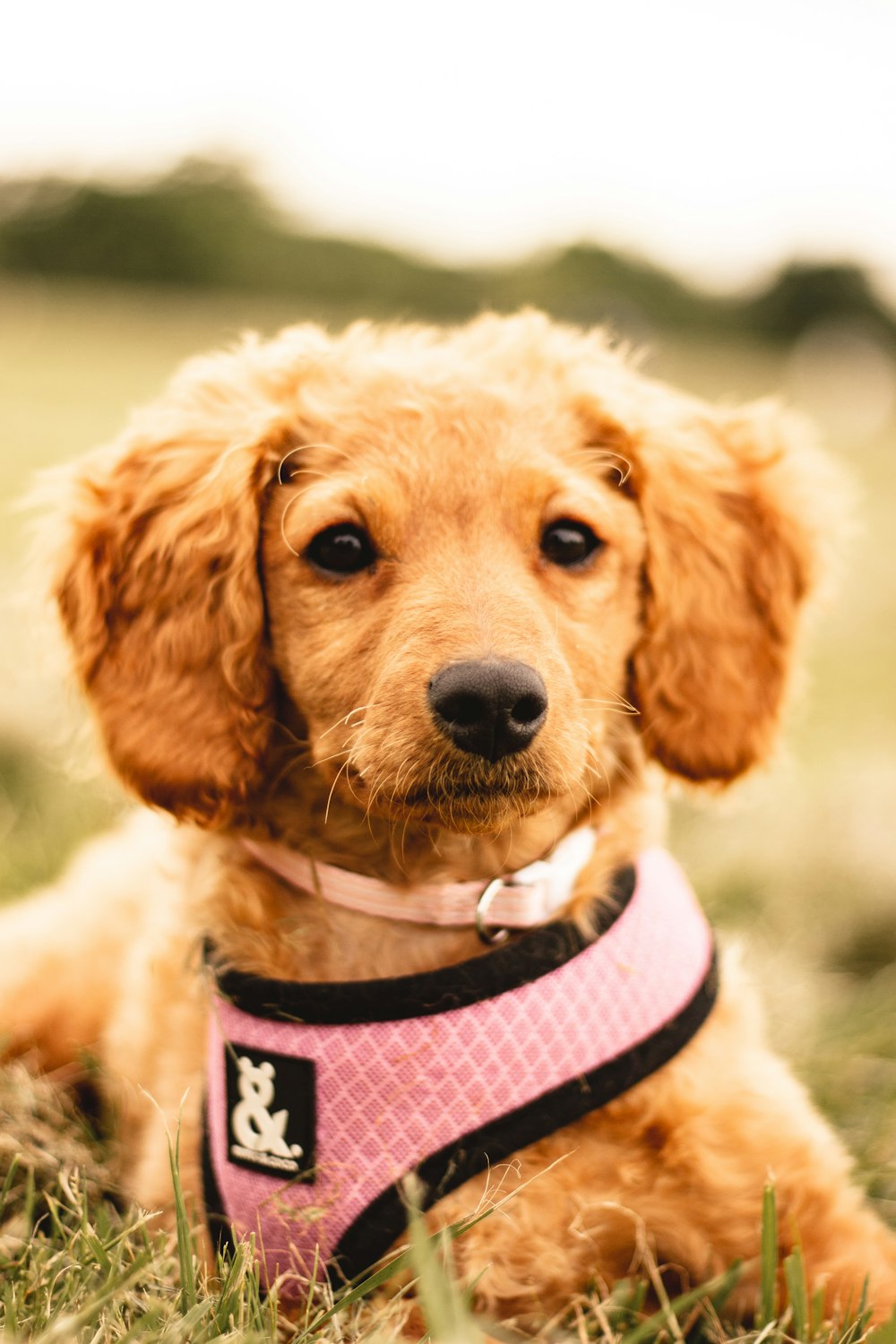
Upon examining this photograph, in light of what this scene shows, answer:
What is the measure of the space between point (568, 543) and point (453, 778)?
61 centimetres

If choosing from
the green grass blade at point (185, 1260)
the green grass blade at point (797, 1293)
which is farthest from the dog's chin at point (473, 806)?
the green grass blade at point (797, 1293)

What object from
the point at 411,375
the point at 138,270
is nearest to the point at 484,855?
the point at 411,375

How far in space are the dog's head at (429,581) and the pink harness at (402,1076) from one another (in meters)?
0.33

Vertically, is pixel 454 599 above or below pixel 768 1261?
above

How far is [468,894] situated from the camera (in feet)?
8.03

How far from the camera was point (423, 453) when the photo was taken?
2.42 m

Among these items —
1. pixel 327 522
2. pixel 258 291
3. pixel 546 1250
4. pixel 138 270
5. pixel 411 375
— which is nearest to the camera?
pixel 546 1250

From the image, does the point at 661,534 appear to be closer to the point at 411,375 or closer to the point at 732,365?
the point at 411,375

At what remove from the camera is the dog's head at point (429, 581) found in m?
2.16

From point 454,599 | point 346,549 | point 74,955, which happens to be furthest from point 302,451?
point 74,955

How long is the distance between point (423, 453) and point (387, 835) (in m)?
0.74

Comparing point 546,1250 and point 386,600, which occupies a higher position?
point 386,600

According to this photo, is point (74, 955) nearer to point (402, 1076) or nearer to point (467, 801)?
point (402, 1076)

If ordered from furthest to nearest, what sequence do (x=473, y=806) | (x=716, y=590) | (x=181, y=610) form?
(x=716, y=590) → (x=181, y=610) → (x=473, y=806)
